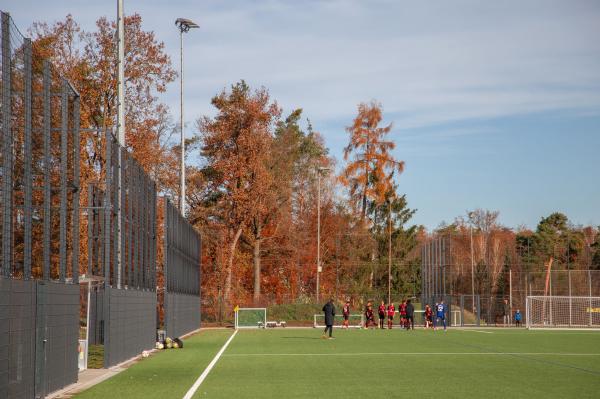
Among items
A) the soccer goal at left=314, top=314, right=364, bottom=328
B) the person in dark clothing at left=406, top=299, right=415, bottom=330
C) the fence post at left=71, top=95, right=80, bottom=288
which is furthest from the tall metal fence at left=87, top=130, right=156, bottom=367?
the soccer goal at left=314, top=314, right=364, bottom=328

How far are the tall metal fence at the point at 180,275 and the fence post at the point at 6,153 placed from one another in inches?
896

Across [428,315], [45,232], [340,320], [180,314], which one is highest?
[45,232]

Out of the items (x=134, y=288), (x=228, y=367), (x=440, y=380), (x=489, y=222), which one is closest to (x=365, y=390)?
(x=440, y=380)

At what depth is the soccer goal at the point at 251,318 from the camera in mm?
60188

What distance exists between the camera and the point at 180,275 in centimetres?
4422

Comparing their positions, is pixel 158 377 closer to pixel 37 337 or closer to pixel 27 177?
pixel 37 337

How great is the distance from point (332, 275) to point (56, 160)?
66891 millimetres

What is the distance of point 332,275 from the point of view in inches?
3295

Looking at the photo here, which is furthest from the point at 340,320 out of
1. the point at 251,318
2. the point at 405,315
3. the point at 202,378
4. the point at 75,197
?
the point at 75,197

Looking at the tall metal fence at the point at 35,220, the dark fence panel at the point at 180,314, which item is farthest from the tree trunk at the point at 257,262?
the tall metal fence at the point at 35,220

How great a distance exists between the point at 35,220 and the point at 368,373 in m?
8.79

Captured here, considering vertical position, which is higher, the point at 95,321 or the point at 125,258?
the point at 125,258

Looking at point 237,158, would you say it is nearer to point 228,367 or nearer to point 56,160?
point 228,367

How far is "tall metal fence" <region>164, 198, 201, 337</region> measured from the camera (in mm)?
37688
